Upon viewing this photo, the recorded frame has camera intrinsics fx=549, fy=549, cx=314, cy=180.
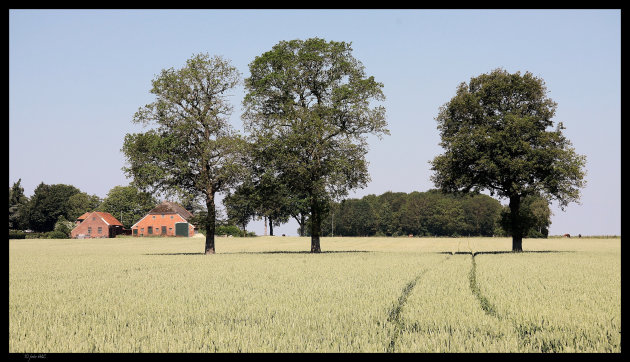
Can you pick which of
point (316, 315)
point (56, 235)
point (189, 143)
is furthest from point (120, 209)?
point (316, 315)

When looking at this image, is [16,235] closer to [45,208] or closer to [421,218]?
[45,208]

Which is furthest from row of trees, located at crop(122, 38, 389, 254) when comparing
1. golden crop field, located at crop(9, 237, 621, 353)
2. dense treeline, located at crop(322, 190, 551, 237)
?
dense treeline, located at crop(322, 190, 551, 237)

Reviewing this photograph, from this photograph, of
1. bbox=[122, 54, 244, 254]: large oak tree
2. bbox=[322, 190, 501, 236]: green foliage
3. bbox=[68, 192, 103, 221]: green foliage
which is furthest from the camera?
bbox=[322, 190, 501, 236]: green foliage

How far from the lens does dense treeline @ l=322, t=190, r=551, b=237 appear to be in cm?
16950

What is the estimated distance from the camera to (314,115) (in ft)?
136

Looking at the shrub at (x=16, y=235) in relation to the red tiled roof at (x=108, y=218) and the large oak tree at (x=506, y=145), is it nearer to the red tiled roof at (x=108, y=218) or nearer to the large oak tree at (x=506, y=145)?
the red tiled roof at (x=108, y=218)

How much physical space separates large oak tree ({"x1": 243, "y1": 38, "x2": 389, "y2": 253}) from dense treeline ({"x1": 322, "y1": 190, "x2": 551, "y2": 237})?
120252mm

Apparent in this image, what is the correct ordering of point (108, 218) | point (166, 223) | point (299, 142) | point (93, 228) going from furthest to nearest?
point (108, 218) < point (166, 223) < point (93, 228) < point (299, 142)

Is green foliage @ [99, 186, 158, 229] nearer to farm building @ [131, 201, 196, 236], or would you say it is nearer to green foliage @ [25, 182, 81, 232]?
farm building @ [131, 201, 196, 236]

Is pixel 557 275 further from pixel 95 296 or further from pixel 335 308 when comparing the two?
pixel 95 296

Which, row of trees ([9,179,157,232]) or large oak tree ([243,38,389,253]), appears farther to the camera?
row of trees ([9,179,157,232])

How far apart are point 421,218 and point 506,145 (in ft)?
430

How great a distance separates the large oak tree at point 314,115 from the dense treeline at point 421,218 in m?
120
